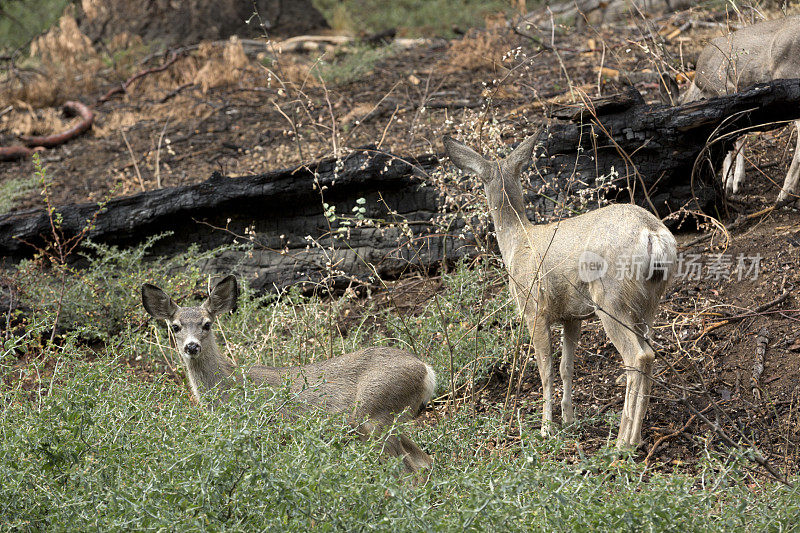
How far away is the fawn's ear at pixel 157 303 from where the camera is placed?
6.57 m

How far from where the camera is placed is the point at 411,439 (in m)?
6.04

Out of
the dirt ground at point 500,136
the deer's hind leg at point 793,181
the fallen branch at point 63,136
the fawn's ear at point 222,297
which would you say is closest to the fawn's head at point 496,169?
the dirt ground at point 500,136

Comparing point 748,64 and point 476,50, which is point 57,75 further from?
point 748,64

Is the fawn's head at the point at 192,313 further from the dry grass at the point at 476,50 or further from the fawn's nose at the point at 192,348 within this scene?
the dry grass at the point at 476,50

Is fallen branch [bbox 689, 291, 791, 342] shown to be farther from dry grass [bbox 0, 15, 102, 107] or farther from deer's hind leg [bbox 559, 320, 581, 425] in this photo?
dry grass [bbox 0, 15, 102, 107]

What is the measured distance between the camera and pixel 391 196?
9352 mm

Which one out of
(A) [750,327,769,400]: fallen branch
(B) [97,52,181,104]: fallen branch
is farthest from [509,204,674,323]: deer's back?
(B) [97,52,181,104]: fallen branch

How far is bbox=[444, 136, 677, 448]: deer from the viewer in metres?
5.61

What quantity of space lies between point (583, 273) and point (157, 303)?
3.33 m

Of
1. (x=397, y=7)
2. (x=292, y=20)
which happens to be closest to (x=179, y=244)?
(x=292, y=20)

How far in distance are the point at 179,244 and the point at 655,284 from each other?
612 centimetres

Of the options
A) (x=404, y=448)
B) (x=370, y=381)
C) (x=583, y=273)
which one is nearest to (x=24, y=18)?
(x=370, y=381)

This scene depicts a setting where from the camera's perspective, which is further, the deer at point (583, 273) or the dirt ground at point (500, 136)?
the dirt ground at point (500, 136)

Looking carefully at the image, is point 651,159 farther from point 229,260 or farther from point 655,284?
point 229,260
